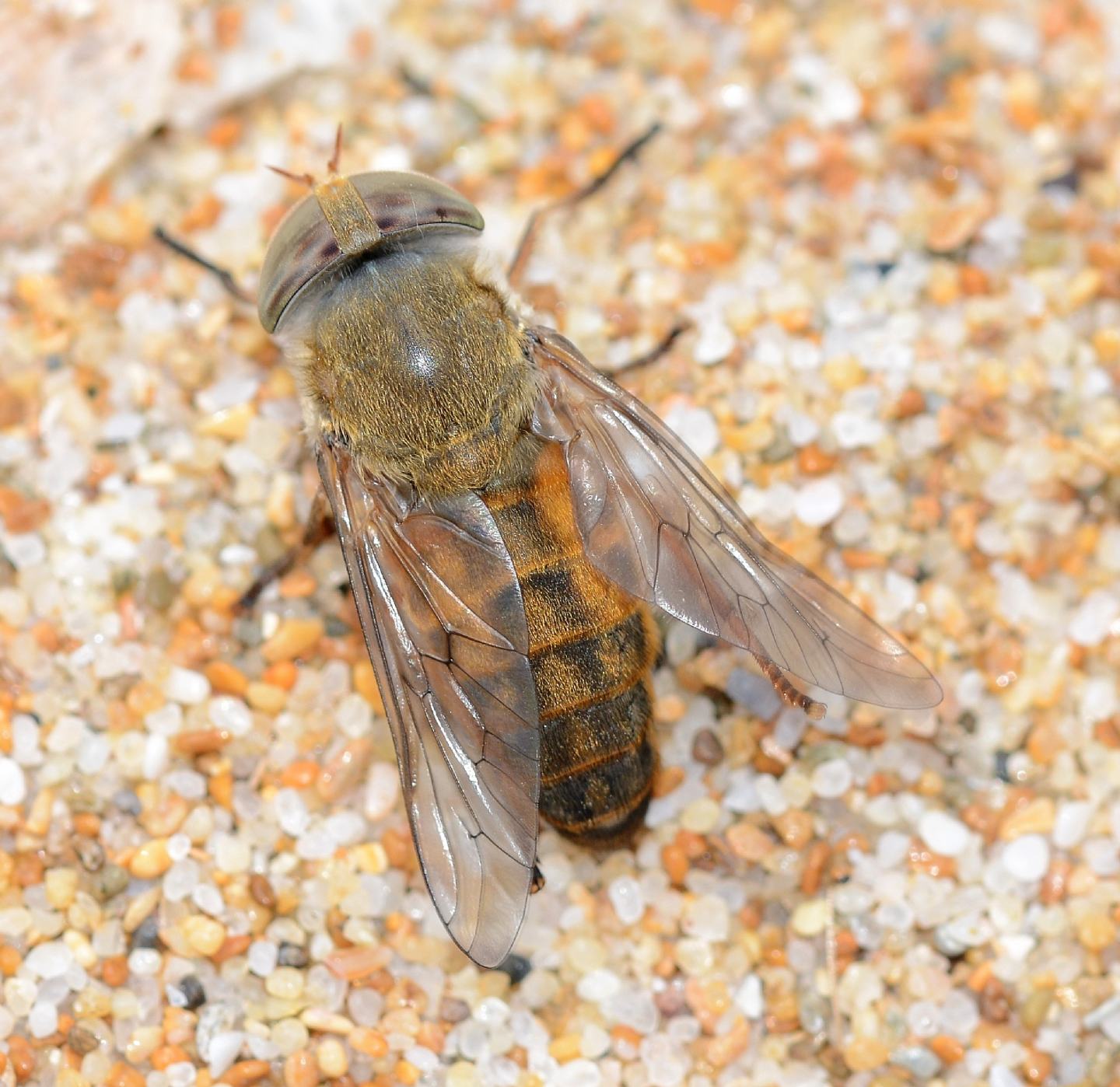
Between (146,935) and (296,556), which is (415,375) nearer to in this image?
(296,556)

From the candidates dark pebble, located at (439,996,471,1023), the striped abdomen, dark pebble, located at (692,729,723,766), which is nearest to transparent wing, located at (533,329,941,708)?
the striped abdomen

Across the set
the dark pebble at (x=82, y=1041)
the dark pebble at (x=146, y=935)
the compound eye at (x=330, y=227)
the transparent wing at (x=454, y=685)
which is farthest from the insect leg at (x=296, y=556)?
the dark pebble at (x=82, y=1041)

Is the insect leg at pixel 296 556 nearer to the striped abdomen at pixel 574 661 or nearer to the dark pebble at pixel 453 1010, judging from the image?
the striped abdomen at pixel 574 661

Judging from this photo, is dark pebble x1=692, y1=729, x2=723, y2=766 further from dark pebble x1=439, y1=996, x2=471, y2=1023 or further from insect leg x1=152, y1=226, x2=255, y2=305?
insect leg x1=152, y1=226, x2=255, y2=305

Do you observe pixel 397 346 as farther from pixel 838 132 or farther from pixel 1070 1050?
pixel 1070 1050

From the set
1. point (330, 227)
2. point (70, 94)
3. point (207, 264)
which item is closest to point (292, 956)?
point (330, 227)

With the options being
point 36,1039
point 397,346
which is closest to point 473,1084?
point 36,1039
